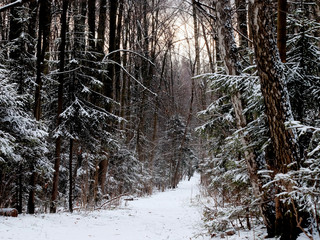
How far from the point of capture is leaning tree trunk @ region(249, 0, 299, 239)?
3896 millimetres

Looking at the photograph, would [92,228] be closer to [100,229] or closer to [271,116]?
[100,229]

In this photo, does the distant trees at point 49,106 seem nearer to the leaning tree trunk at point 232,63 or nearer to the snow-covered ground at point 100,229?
the snow-covered ground at point 100,229

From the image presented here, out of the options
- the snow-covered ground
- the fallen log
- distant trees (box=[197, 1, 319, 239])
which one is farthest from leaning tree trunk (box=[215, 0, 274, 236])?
the fallen log

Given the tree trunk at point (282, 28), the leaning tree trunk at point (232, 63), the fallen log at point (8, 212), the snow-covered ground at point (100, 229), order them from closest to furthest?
the tree trunk at point (282, 28), the leaning tree trunk at point (232, 63), the snow-covered ground at point (100, 229), the fallen log at point (8, 212)

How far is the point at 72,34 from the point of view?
10.0 meters

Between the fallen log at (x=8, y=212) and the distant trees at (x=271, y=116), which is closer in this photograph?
the distant trees at (x=271, y=116)

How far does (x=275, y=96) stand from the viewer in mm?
3967

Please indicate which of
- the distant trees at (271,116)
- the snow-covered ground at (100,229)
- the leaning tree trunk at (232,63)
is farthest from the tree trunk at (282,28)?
the snow-covered ground at (100,229)

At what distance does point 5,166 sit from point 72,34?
18.2 ft

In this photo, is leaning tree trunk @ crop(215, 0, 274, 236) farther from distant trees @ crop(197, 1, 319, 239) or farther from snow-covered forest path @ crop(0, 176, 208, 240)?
snow-covered forest path @ crop(0, 176, 208, 240)

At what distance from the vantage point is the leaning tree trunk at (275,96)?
12.8 feet

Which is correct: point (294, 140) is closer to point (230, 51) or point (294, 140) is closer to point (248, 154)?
point (248, 154)

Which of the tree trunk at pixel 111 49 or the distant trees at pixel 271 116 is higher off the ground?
the tree trunk at pixel 111 49

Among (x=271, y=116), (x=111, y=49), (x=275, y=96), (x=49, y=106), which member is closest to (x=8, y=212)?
(x=49, y=106)
